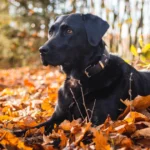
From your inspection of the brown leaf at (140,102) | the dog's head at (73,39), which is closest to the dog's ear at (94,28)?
the dog's head at (73,39)

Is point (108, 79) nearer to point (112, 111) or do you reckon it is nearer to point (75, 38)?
point (112, 111)

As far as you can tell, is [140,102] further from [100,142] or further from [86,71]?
[100,142]

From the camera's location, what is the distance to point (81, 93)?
374cm

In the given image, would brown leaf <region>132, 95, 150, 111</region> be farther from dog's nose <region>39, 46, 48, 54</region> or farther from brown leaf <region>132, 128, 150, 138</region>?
dog's nose <region>39, 46, 48, 54</region>

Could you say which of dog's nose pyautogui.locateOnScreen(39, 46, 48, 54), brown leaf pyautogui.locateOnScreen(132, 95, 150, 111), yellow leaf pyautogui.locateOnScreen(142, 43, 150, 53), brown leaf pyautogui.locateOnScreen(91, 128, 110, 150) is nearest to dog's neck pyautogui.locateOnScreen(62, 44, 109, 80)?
dog's nose pyautogui.locateOnScreen(39, 46, 48, 54)

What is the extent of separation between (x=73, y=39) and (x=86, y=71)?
15.3 inches

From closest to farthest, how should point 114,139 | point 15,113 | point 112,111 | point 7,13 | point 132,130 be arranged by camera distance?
1. point 114,139
2. point 132,130
3. point 112,111
4. point 15,113
5. point 7,13

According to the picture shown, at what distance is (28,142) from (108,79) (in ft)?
3.76

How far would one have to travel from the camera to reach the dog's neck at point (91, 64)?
3.77 meters

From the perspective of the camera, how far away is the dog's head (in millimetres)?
3764

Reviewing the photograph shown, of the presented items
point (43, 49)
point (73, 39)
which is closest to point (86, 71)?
point (73, 39)

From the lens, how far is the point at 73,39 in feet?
12.6

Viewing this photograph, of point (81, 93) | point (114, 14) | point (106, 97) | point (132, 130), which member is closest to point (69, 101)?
point (81, 93)

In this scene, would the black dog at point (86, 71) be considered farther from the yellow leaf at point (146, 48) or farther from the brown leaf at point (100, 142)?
the brown leaf at point (100, 142)
